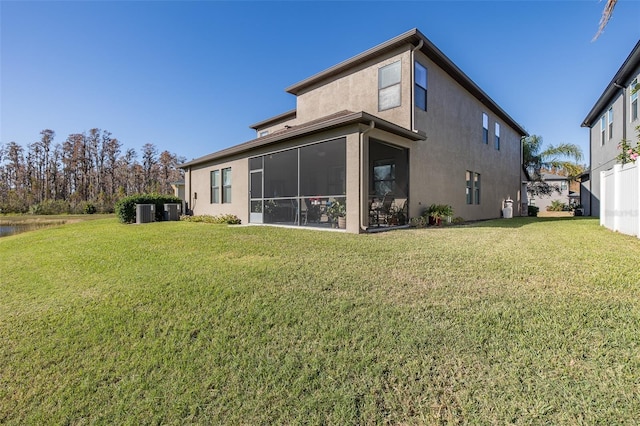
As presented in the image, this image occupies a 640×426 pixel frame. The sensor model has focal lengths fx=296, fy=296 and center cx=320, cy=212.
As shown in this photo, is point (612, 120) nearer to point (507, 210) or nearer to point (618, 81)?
point (618, 81)

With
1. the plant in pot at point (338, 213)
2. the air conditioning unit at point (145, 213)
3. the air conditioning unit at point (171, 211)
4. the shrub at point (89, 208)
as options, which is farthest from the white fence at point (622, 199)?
the shrub at point (89, 208)

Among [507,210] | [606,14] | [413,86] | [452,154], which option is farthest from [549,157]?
[606,14]

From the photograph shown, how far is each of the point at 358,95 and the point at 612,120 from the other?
1297cm

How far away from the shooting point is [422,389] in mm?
2154

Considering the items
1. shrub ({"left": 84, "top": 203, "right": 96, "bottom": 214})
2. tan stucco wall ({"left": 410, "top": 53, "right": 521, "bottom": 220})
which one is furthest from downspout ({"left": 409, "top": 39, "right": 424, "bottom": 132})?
shrub ({"left": 84, "top": 203, "right": 96, "bottom": 214})

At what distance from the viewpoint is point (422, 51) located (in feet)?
33.0

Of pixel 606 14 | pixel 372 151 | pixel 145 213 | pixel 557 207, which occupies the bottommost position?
pixel 145 213

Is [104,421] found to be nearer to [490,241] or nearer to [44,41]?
[490,241]

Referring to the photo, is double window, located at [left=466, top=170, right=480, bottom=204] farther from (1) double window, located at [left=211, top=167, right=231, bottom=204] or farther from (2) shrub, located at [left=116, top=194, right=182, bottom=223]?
(2) shrub, located at [left=116, top=194, right=182, bottom=223]

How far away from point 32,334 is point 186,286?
5.57 feet

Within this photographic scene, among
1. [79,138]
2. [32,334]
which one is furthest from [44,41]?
[79,138]

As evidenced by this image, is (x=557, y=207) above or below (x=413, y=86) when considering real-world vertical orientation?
below

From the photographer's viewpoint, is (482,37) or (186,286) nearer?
(186,286)

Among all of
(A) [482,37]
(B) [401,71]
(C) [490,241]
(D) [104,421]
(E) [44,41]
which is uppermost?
(A) [482,37]
